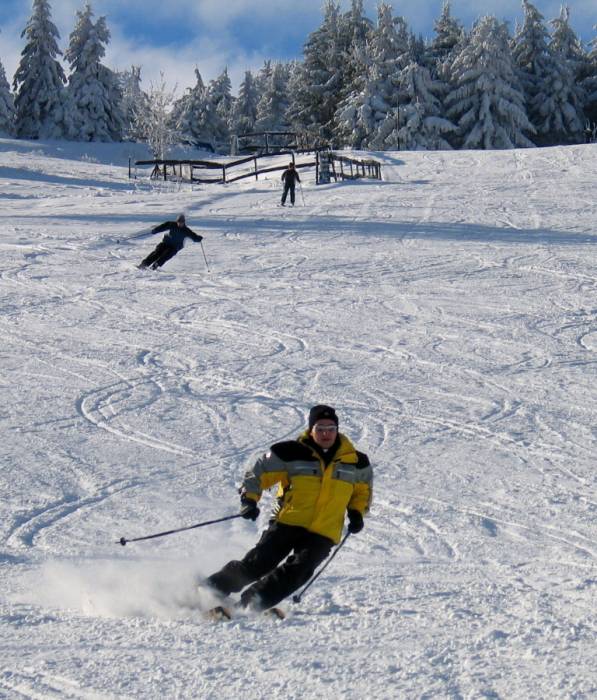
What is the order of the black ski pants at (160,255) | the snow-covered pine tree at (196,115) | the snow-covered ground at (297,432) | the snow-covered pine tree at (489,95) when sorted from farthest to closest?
→ the snow-covered pine tree at (196,115)
the snow-covered pine tree at (489,95)
the black ski pants at (160,255)
the snow-covered ground at (297,432)

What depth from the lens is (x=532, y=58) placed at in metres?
55.7

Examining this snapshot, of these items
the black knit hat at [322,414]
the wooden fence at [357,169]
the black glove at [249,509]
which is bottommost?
the black glove at [249,509]

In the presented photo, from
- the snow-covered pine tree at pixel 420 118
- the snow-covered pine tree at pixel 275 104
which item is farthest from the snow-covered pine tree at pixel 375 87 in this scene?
the snow-covered pine tree at pixel 275 104

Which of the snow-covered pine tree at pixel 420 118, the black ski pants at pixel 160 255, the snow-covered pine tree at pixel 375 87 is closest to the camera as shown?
the black ski pants at pixel 160 255

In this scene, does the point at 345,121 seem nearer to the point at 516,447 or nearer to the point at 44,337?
the point at 44,337

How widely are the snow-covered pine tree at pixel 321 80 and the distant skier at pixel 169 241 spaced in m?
46.3

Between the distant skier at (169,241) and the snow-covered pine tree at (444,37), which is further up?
the snow-covered pine tree at (444,37)

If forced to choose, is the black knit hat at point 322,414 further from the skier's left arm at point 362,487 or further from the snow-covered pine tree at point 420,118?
the snow-covered pine tree at point 420,118

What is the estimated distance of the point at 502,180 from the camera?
29359 millimetres

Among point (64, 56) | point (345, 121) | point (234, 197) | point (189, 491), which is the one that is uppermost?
point (64, 56)

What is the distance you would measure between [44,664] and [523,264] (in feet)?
47.4

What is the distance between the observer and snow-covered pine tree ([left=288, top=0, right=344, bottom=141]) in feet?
203

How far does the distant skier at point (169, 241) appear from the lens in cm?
1658

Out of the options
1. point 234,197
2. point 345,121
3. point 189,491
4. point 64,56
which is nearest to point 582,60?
point 345,121
